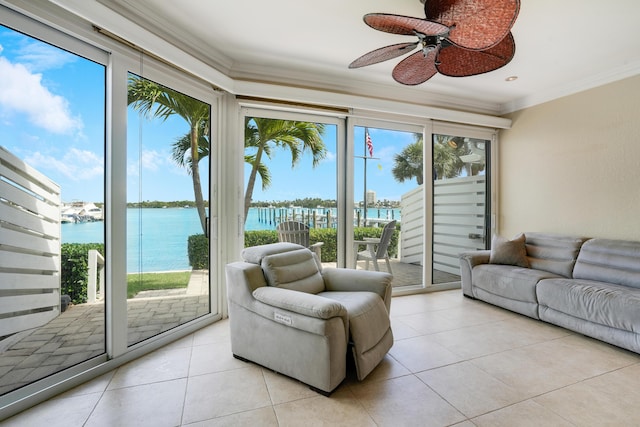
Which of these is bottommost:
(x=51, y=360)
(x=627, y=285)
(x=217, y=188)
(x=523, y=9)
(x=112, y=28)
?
(x=51, y=360)

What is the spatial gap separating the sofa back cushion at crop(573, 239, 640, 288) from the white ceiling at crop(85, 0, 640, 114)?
177 centimetres

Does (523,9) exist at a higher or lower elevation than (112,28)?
higher

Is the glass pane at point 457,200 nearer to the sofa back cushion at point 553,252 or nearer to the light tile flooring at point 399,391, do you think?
the sofa back cushion at point 553,252

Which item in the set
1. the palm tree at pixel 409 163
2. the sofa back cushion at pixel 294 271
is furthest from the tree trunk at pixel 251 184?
the palm tree at pixel 409 163

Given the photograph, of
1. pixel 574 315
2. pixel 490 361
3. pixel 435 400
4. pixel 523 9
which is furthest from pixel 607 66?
pixel 435 400

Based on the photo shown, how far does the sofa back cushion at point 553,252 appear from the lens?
3307mm

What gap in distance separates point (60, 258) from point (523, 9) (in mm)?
3630

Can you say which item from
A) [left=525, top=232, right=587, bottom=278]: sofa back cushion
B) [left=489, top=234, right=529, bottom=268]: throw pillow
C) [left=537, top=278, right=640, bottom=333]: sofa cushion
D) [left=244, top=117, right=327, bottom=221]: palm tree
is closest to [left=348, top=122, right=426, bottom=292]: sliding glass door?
[left=244, top=117, right=327, bottom=221]: palm tree

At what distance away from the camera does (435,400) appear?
1.83m

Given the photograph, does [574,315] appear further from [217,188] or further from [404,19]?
[217,188]

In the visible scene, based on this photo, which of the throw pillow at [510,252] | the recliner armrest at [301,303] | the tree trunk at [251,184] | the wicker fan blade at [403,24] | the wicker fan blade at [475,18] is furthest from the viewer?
the throw pillow at [510,252]

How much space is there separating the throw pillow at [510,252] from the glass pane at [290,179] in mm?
1973

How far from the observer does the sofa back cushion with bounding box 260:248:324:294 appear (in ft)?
7.64

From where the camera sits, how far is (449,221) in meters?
4.41
